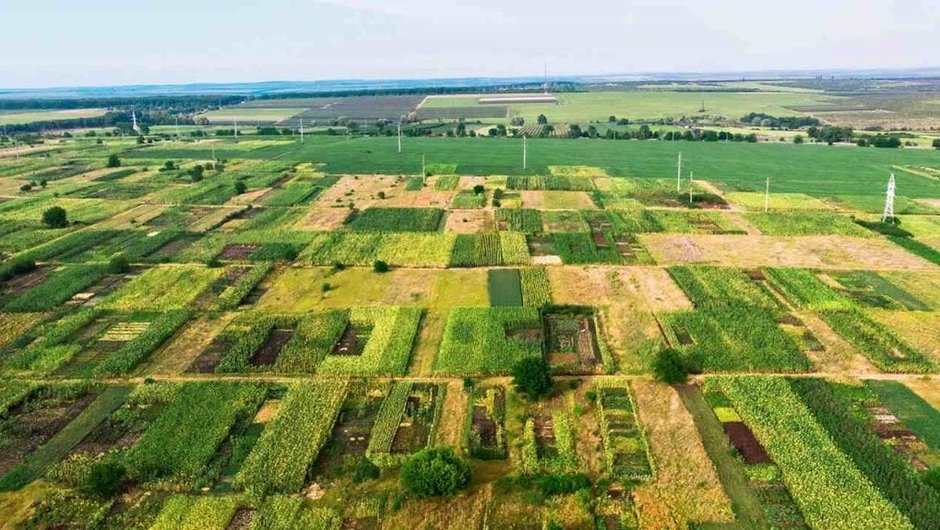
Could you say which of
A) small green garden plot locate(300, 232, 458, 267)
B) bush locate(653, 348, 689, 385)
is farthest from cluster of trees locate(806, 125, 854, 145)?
bush locate(653, 348, 689, 385)

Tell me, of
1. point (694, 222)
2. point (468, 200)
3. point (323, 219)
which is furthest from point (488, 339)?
point (468, 200)

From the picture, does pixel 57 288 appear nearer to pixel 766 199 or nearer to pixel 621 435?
pixel 621 435

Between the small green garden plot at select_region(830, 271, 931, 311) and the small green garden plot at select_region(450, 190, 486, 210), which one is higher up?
the small green garden plot at select_region(450, 190, 486, 210)

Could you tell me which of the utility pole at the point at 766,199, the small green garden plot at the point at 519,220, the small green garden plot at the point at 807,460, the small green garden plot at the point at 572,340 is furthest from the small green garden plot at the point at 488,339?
the utility pole at the point at 766,199

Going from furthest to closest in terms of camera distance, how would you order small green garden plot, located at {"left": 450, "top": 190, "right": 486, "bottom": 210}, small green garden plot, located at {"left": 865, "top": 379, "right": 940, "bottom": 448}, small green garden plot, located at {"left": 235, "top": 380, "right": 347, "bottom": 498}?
small green garden plot, located at {"left": 450, "top": 190, "right": 486, "bottom": 210}, small green garden plot, located at {"left": 865, "top": 379, "right": 940, "bottom": 448}, small green garden plot, located at {"left": 235, "top": 380, "right": 347, "bottom": 498}

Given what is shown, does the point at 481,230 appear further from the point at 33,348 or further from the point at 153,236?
the point at 33,348

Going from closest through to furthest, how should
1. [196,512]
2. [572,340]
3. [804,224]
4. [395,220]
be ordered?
[196,512]
[572,340]
[804,224]
[395,220]

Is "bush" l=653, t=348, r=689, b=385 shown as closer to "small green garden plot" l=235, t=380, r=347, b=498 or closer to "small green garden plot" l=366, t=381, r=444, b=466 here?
"small green garden plot" l=366, t=381, r=444, b=466
